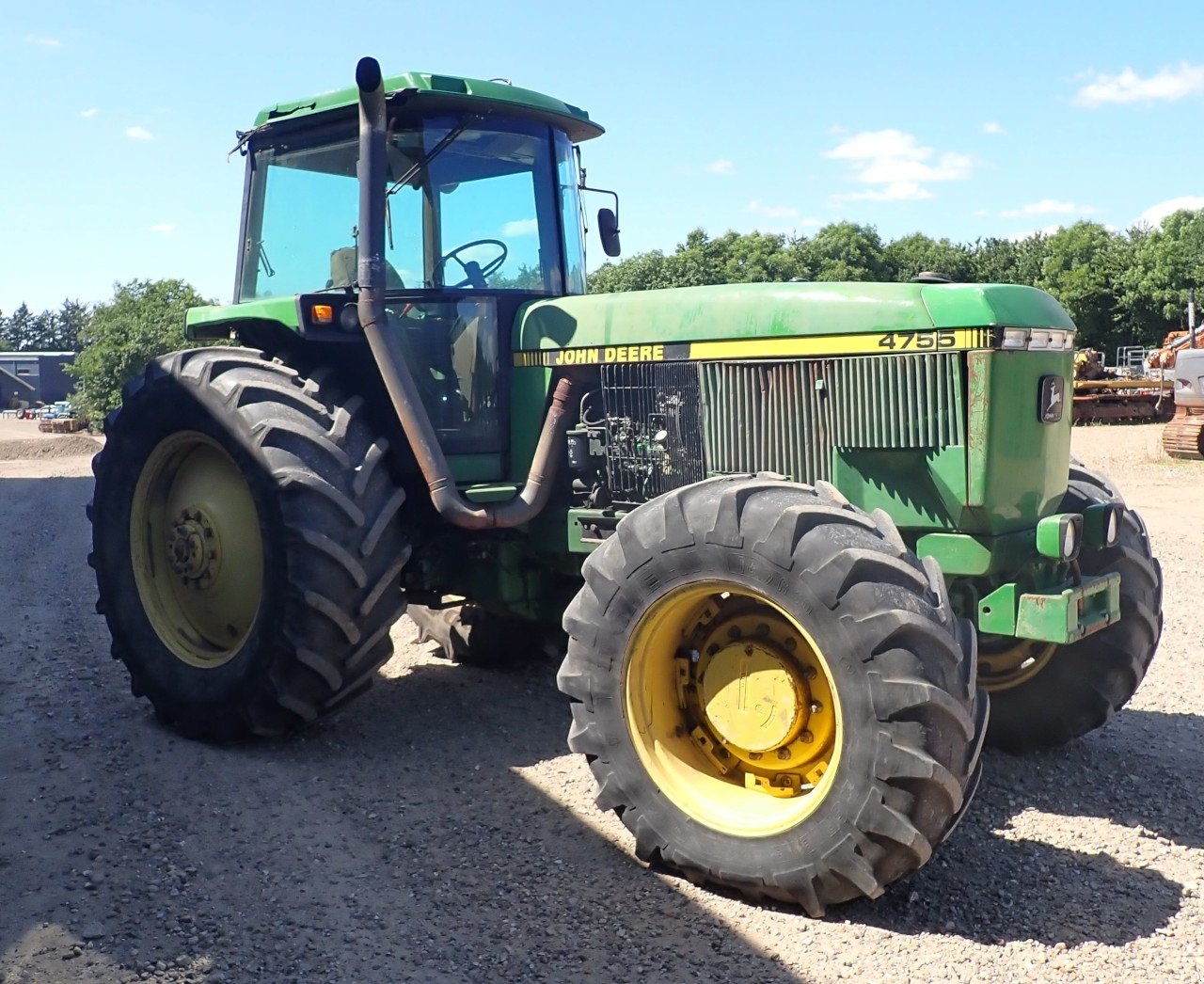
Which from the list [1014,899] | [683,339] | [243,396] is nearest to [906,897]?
[1014,899]

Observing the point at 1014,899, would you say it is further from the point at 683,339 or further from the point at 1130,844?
the point at 683,339

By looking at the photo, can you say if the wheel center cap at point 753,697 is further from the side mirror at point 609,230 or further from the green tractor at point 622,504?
the side mirror at point 609,230

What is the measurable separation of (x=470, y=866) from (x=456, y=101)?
3.31 m

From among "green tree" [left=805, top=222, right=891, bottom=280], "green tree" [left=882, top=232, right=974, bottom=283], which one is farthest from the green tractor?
"green tree" [left=882, top=232, right=974, bottom=283]

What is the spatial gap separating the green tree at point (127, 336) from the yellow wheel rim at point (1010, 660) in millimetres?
35350

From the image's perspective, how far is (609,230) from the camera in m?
6.00

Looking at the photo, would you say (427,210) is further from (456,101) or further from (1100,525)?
(1100,525)

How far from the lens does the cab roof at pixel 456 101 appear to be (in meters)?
5.07

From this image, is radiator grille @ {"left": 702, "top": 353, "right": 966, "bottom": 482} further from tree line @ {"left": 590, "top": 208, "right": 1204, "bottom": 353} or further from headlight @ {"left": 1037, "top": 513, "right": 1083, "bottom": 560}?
tree line @ {"left": 590, "top": 208, "right": 1204, "bottom": 353}

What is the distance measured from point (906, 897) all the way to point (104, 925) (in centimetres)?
251

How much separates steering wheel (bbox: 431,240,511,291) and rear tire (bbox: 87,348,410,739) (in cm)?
72

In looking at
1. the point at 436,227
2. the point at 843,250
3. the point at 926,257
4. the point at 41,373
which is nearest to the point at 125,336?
the point at 843,250

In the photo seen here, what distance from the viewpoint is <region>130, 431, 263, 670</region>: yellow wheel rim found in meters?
5.41

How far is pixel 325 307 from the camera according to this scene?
512 centimetres
